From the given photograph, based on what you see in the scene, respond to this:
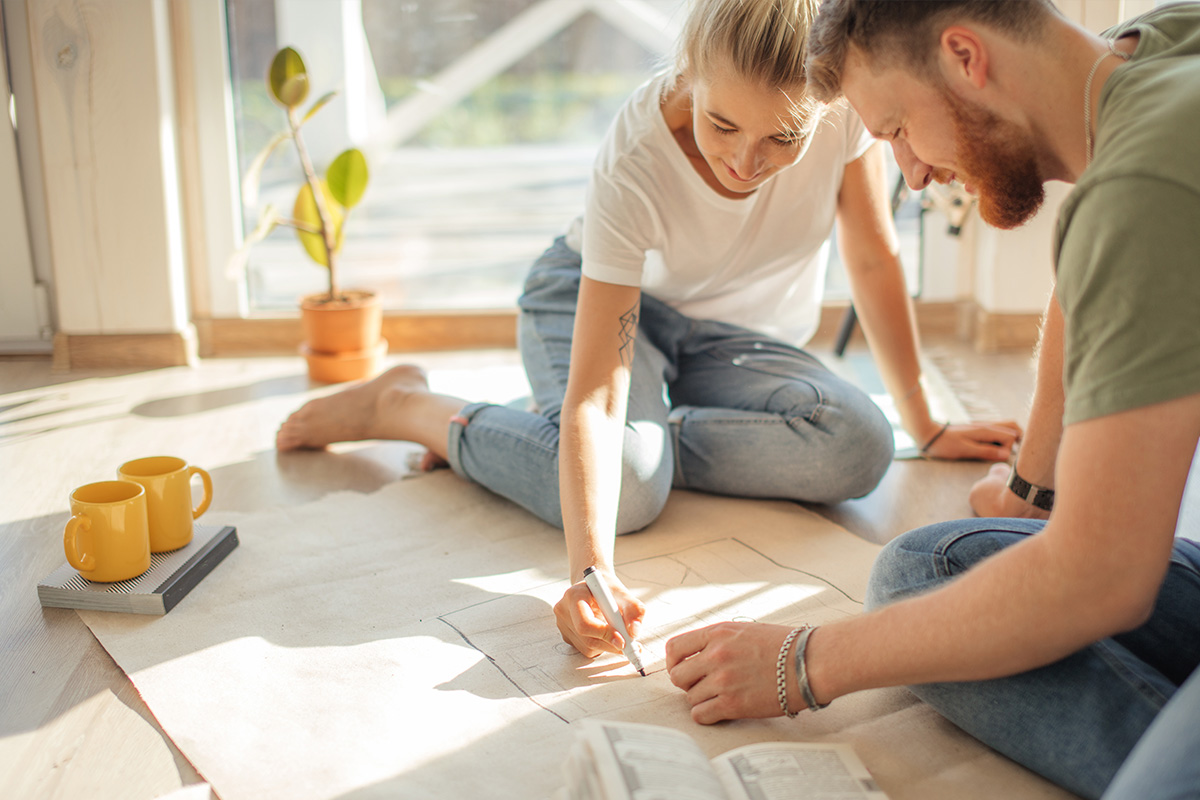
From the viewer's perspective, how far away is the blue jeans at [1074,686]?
852 mm

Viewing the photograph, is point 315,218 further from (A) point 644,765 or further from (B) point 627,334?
(A) point 644,765

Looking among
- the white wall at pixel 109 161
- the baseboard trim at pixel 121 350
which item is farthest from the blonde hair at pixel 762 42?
the baseboard trim at pixel 121 350

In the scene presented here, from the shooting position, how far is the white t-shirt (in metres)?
1.39

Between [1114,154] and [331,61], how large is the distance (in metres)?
2.14

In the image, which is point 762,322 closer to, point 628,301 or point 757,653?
point 628,301

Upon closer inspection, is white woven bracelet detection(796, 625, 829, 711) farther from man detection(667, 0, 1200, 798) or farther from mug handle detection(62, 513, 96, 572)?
mug handle detection(62, 513, 96, 572)

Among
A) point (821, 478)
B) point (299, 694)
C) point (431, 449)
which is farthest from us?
point (431, 449)

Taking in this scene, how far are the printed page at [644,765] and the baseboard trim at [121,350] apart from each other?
1.94 meters

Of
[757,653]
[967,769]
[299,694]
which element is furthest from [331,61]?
[967,769]

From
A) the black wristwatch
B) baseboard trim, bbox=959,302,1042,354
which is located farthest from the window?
the black wristwatch

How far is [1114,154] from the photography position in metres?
0.71

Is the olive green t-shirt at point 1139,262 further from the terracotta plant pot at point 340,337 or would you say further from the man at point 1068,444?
the terracotta plant pot at point 340,337

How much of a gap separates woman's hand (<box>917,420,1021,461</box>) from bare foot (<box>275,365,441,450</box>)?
0.93 metres

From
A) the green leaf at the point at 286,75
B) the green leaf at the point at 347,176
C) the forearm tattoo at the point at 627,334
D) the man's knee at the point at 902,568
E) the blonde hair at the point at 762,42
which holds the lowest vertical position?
the man's knee at the point at 902,568
